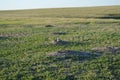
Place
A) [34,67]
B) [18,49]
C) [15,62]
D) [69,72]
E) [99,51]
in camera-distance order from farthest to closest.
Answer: [18,49], [99,51], [15,62], [34,67], [69,72]

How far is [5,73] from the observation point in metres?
18.2

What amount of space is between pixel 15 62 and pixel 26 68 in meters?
2.33

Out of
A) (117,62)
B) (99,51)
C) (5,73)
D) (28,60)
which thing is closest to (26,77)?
(5,73)

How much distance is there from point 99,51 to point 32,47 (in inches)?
321

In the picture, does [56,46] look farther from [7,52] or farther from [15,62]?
[15,62]

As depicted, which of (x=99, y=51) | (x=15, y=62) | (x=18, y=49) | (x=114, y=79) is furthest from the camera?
(x=18, y=49)

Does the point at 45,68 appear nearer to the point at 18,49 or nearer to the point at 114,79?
the point at 114,79

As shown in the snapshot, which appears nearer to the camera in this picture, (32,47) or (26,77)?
(26,77)

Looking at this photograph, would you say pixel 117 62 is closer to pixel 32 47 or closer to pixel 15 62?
pixel 15 62

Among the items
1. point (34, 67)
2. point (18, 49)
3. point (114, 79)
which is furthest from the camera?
point (18, 49)

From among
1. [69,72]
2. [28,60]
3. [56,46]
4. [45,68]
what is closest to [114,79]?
Result: [69,72]

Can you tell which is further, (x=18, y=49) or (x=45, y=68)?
(x=18, y=49)

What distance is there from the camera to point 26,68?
19156mm

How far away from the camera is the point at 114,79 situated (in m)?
16.5
